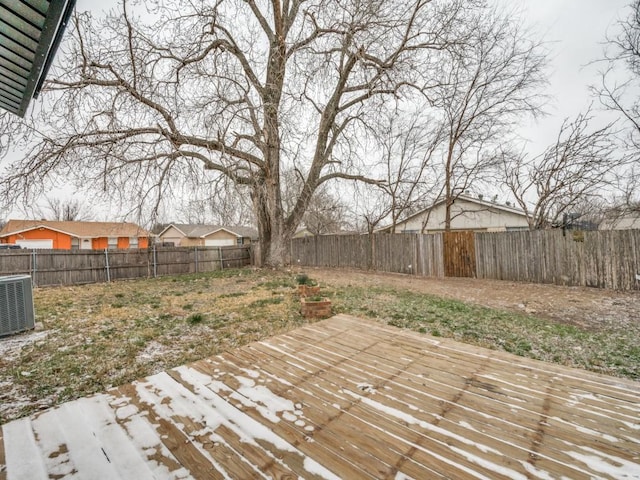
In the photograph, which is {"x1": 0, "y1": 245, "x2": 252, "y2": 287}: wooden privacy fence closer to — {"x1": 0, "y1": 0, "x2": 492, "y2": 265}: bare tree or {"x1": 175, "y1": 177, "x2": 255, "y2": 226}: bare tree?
{"x1": 0, "y1": 0, "x2": 492, "y2": 265}: bare tree

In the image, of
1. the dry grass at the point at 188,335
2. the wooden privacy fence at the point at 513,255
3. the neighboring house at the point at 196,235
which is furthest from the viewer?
the neighboring house at the point at 196,235

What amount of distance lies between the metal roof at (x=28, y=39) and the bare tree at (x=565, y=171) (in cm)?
1231

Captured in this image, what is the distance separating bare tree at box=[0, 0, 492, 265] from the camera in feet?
20.1

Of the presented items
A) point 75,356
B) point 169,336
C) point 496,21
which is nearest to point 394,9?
point 496,21

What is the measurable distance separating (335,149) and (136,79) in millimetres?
6171

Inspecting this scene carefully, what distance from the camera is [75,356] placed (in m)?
3.15

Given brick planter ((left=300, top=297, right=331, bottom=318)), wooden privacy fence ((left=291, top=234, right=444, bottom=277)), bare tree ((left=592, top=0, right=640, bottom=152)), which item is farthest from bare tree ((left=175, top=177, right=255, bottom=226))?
bare tree ((left=592, top=0, right=640, bottom=152))

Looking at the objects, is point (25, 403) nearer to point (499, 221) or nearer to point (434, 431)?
point (434, 431)

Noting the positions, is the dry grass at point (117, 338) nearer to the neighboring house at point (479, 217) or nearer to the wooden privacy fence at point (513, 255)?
the wooden privacy fence at point (513, 255)

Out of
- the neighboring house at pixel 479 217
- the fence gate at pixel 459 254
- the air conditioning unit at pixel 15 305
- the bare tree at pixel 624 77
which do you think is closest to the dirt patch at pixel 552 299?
the fence gate at pixel 459 254

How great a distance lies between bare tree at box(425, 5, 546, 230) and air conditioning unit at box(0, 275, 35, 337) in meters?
10.7

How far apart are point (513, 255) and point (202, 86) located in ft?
32.5

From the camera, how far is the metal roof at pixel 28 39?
1.50m

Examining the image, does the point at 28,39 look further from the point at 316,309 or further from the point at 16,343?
the point at 316,309
